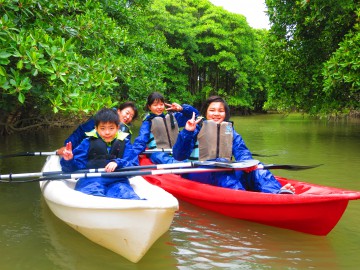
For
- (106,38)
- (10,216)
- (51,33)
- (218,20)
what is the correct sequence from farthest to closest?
(218,20), (106,38), (51,33), (10,216)

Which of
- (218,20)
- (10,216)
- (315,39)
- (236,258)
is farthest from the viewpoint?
(218,20)

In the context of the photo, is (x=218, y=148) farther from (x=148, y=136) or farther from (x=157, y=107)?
(x=148, y=136)

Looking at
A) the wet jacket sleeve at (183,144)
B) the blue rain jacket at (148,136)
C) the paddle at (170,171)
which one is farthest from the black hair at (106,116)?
the blue rain jacket at (148,136)

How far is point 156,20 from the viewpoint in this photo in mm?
22406

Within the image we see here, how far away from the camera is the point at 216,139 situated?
176 inches

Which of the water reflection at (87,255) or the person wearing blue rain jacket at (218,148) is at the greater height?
the person wearing blue rain jacket at (218,148)

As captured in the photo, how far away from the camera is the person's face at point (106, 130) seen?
3900 mm

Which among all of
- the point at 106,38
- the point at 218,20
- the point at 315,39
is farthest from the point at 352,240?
the point at 218,20

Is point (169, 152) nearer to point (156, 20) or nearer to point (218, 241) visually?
point (218, 241)

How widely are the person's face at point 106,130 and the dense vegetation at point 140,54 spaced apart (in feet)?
2.78

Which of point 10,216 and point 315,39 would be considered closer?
point 10,216

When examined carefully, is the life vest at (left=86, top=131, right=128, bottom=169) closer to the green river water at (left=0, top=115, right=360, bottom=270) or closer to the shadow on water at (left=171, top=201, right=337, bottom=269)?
the green river water at (left=0, top=115, right=360, bottom=270)

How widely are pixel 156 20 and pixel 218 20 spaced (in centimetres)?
576

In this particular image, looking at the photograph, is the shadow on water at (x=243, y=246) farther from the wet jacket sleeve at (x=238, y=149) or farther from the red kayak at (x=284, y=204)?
the wet jacket sleeve at (x=238, y=149)
